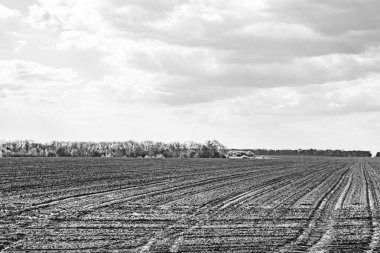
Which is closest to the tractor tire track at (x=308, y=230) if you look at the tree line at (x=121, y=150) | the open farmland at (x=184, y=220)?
the open farmland at (x=184, y=220)

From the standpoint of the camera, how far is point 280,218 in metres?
17.8

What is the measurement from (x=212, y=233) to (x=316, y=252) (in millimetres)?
3083

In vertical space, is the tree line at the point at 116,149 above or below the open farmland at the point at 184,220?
above

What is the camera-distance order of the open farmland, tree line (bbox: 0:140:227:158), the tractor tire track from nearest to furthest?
the tractor tire track < the open farmland < tree line (bbox: 0:140:227:158)

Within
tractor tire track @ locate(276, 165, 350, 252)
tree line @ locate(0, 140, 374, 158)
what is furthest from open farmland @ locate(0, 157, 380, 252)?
tree line @ locate(0, 140, 374, 158)

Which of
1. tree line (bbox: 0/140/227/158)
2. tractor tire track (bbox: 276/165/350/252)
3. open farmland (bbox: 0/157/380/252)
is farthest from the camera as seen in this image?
tree line (bbox: 0/140/227/158)

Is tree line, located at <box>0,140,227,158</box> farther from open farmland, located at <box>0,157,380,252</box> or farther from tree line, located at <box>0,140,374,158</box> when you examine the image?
open farmland, located at <box>0,157,380,252</box>

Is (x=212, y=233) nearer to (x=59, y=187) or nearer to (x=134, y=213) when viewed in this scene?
(x=134, y=213)

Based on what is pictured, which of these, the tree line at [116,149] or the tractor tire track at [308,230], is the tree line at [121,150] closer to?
the tree line at [116,149]

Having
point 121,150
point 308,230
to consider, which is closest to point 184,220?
point 308,230

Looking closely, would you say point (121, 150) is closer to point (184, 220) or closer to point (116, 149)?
point (116, 149)

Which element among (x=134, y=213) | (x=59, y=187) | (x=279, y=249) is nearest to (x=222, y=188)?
(x=59, y=187)

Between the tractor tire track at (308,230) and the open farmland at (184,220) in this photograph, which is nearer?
the tractor tire track at (308,230)

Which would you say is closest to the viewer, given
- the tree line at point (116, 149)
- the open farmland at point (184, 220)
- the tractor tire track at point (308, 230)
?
the tractor tire track at point (308, 230)
